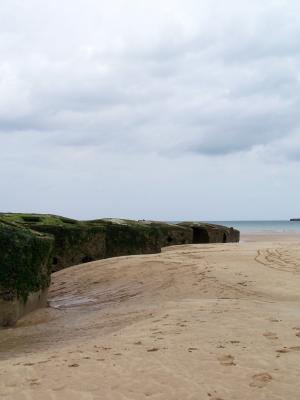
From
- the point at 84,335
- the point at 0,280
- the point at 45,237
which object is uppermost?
the point at 45,237

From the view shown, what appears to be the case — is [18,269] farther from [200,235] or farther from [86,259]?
[200,235]

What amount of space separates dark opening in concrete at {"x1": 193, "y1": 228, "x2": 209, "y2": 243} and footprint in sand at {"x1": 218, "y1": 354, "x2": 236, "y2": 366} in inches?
609

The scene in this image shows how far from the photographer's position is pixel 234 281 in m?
8.99

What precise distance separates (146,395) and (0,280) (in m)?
3.85

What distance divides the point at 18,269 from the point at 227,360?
13.0 ft

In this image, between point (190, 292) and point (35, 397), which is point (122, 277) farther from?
point (35, 397)

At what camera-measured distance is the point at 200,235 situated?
2011cm

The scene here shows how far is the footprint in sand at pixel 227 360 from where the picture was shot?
4.30 m

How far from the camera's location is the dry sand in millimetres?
3906

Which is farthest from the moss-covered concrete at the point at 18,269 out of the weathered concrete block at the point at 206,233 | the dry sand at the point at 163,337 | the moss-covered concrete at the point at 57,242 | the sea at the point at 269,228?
the sea at the point at 269,228

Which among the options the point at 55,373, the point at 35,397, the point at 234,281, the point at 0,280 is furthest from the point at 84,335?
the point at 234,281

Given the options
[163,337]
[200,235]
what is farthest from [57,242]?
[200,235]

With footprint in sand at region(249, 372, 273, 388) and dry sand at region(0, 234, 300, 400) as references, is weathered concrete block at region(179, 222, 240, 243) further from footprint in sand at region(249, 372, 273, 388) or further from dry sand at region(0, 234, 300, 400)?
footprint in sand at region(249, 372, 273, 388)

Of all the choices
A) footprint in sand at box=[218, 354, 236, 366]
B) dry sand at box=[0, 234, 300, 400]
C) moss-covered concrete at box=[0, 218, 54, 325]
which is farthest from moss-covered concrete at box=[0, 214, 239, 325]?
footprint in sand at box=[218, 354, 236, 366]
